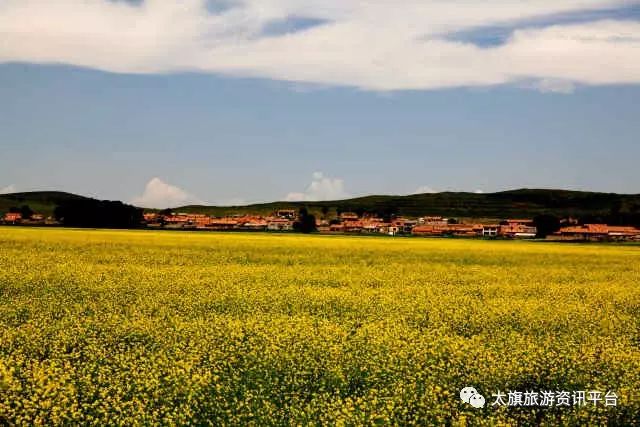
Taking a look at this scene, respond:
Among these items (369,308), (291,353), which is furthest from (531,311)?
(291,353)

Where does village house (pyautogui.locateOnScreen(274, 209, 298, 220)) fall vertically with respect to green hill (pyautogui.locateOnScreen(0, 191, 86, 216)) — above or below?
below

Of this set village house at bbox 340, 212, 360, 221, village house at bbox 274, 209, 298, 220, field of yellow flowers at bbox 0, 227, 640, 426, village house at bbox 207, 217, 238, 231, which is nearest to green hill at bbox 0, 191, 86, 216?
village house at bbox 207, 217, 238, 231

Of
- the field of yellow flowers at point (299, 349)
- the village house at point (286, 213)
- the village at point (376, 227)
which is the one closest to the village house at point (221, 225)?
the village at point (376, 227)

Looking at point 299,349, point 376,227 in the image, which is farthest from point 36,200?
point 299,349

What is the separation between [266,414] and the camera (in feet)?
27.8

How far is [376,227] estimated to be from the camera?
128 metres

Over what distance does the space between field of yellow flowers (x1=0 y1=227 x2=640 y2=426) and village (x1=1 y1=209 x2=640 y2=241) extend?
216 ft

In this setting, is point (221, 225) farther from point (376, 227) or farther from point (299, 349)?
point (299, 349)

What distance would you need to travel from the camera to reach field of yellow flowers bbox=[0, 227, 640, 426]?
863cm

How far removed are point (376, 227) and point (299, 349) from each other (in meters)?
118

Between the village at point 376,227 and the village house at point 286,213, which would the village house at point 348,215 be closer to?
the village at point 376,227

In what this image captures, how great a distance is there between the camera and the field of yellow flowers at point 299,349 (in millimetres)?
8633

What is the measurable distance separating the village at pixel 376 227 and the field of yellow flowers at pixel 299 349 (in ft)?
216

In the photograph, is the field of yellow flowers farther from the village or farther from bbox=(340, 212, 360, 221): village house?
bbox=(340, 212, 360, 221): village house
